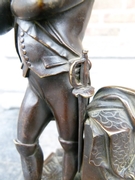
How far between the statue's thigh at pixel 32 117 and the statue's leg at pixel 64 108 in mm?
58

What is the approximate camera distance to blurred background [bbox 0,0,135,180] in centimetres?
157

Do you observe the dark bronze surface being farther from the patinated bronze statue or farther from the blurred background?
the blurred background

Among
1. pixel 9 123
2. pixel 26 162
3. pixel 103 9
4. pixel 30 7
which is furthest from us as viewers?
pixel 9 123

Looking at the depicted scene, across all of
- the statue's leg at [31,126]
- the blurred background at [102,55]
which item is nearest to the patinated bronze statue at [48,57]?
the statue's leg at [31,126]

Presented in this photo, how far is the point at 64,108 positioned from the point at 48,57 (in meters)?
0.15

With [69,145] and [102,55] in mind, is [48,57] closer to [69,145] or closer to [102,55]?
[69,145]

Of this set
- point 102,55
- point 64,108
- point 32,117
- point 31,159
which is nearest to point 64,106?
point 64,108

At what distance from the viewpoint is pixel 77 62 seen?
68 centimetres

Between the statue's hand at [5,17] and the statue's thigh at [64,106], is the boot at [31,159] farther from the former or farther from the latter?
the statue's hand at [5,17]

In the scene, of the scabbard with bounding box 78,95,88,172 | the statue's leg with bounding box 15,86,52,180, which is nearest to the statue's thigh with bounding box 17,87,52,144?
the statue's leg with bounding box 15,86,52,180

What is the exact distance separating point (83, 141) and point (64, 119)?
91mm

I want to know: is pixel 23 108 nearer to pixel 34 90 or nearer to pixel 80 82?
pixel 34 90

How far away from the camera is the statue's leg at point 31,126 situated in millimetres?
806

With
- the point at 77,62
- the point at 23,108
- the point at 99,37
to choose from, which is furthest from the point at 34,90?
the point at 99,37
